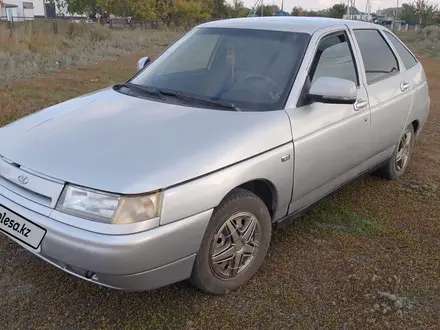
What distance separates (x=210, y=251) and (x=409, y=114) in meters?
2.88

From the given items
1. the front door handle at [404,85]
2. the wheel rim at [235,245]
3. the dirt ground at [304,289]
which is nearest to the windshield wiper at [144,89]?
the wheel rim at [235,245]

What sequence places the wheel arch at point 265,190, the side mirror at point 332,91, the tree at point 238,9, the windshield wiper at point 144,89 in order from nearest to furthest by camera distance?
the wheel arch at point 265,190, the side mirror at point 332,91, the windshield wiper at point 144,89, the tree at point 238,9

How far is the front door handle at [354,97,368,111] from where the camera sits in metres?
3.58

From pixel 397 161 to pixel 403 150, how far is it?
142mm

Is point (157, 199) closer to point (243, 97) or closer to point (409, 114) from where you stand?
point (243, 97)

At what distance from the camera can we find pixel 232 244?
275 cm

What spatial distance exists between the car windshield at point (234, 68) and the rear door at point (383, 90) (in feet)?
2.81

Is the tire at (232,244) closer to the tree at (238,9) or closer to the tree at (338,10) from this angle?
the tree at (238,9)

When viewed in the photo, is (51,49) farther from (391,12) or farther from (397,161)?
(391,12)

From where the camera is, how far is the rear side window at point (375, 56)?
3938 mm

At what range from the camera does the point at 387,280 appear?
3.01 metres

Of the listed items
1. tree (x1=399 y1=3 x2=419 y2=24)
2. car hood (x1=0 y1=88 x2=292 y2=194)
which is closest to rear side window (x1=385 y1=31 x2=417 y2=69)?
car hood (x1=0 y1=88 x2=292 y2=194)

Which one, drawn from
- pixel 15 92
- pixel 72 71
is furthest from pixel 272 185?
pixel 72 71

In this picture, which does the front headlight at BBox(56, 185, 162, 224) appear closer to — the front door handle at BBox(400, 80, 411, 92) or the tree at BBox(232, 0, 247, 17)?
the front door handle at BBox(400, 80, 411, 92)
